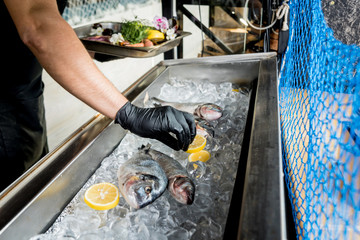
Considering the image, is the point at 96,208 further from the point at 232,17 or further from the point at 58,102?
the point at 232,17

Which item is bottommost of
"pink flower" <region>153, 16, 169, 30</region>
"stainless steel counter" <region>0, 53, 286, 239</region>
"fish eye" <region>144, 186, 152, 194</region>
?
"fish eye" <region>144, 186, 152, 194</region>

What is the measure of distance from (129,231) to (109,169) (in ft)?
1.50

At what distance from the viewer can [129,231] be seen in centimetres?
118

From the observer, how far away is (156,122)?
152cm

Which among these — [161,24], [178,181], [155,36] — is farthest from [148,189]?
[161,24]

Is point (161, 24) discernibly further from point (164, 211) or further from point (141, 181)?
point (164, 211)

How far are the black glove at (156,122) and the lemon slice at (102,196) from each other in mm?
384

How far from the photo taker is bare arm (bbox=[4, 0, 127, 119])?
1301mm

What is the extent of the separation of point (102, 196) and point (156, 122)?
51cm

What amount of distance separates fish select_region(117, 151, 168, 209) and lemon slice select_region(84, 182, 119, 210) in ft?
0.15

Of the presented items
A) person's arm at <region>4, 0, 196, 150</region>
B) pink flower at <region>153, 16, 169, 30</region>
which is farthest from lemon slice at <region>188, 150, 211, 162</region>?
pink flower at <region>153, 16, 169, 30</region>

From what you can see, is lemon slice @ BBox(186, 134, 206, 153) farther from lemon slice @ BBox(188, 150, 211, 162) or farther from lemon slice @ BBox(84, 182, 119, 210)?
lemon slice @ BBox(84, 182, 119, 210)

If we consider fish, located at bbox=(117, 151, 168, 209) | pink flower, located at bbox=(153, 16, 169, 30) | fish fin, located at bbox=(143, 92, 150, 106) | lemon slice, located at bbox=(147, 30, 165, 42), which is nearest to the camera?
fish, located at bbox=(117, 151, 168, 209)

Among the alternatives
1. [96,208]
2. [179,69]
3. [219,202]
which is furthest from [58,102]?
[219,202]
